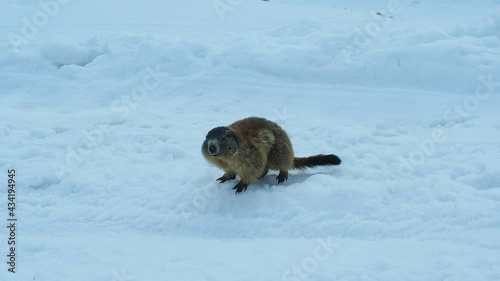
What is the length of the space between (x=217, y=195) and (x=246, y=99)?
2.73 meters

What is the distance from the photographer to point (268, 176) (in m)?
5.62

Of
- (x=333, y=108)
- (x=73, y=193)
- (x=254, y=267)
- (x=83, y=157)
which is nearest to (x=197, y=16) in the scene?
(x=333, y=108)

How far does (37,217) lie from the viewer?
491 centimetres
